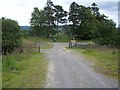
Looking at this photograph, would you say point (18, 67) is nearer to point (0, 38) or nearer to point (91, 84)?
point (91, 84)

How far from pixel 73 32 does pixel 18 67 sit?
78008mm

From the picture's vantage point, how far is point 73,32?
98688 millimetres

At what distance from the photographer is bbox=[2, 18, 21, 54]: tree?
41747 millimetres

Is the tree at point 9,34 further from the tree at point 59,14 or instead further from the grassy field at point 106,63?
the tree at point 59,14

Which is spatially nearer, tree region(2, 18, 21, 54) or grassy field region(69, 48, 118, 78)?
grassy field region(69, 48, 118, 78)

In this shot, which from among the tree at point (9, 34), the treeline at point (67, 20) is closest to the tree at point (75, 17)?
the treeline at point (67, 20)

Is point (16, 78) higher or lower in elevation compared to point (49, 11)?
lower

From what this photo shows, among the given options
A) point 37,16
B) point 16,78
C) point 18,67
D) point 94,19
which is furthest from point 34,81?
point 37,16

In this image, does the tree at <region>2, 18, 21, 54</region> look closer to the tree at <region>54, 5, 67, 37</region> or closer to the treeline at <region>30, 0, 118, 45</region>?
the treeline at <region>30, 0, 118, 45</region>

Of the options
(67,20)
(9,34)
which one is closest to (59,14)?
(67,20)

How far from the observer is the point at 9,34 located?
42438 mm

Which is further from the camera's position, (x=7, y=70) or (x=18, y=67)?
(x=18, y=67)

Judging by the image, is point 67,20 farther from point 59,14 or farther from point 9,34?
point 9,34

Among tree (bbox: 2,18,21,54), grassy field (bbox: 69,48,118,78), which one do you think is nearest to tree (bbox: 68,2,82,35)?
tree (bbox: 2,18,21,54)
